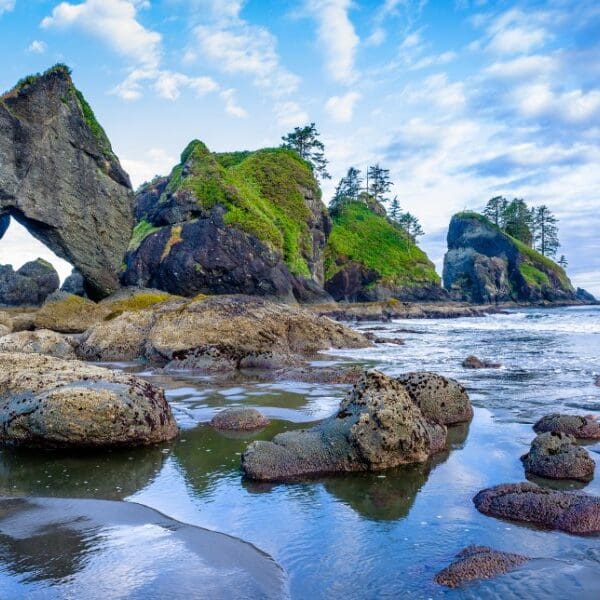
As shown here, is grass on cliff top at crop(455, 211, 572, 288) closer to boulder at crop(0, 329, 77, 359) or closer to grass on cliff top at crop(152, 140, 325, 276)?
grass on cliff top at crop(152, 140, 325, 276)

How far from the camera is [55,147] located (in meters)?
31.5

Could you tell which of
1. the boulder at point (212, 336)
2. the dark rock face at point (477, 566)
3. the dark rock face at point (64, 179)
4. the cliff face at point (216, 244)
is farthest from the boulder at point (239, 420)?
the cliff face at point (216, 244)

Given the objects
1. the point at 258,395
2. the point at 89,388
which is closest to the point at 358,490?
the point at 89,388

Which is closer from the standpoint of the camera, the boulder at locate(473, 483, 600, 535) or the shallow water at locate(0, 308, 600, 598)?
the shallow water at locate(0, 308, 600, 598)

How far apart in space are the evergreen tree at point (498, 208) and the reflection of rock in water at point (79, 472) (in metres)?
111

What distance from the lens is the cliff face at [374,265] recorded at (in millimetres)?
72312

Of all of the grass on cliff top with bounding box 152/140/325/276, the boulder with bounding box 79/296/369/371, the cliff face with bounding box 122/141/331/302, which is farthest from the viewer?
the grass on cliff top with bounding box 152/140/325/276

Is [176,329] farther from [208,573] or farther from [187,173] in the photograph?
[187,173]

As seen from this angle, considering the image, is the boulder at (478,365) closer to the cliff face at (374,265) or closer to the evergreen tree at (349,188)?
the cliff face at (374,265)

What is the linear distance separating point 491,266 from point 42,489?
302ft

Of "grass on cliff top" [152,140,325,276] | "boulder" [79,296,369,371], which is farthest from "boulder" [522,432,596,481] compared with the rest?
"grass on cliff top" [152,140,325,276]

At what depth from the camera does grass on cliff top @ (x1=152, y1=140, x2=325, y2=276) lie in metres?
45.7

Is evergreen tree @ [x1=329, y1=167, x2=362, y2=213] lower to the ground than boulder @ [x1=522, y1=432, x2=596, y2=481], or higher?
higher

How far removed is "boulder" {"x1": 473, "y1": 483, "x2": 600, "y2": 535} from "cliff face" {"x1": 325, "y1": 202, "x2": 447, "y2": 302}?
215 ft
